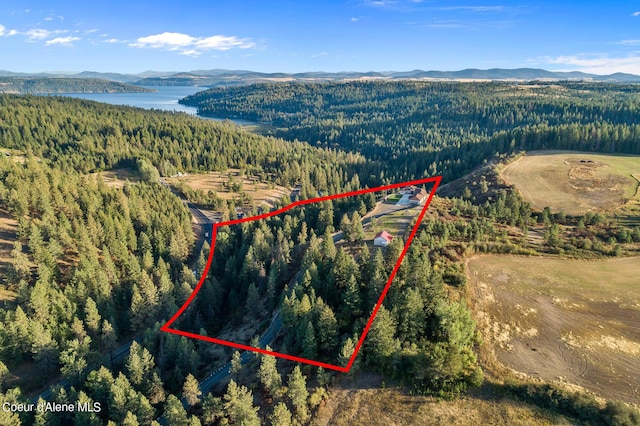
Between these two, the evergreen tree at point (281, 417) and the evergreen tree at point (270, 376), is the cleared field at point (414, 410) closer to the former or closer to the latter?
the evergreen tree at point (281, 417)

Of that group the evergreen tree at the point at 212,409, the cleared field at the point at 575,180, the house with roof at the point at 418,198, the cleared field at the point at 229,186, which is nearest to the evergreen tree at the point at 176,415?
the evergreen tree at the point at 212,409

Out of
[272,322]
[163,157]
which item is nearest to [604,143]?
[272,322]

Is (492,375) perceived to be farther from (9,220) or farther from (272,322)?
(9,220)

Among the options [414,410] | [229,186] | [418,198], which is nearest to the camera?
[414,410]

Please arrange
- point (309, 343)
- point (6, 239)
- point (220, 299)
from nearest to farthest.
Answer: point (309, 343), point (220, 299), point (6, 239)

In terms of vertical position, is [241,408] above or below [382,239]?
below

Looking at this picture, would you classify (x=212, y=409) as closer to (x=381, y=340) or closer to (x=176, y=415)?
(x=176, y=415)

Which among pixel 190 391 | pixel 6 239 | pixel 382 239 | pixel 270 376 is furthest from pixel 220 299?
pixel 6 239

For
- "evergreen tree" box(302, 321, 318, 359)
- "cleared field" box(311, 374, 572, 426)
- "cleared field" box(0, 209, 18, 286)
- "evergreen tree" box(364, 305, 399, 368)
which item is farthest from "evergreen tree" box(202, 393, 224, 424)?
"cleared field" box(0, 209, 18, 286)
